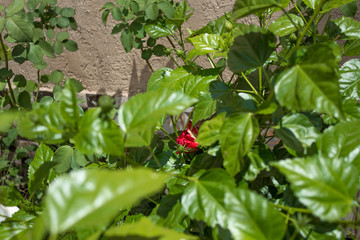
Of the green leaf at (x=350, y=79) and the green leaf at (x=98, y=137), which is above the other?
the green leaf at (x=98, y=137)

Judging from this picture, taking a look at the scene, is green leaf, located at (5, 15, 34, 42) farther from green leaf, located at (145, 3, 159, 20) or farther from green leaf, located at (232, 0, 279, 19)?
green leaf, located at (232, 0, 279, 19)

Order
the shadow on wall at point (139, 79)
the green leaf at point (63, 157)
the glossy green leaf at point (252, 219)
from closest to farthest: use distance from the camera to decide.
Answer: the glossy green leaf at point (252, 219)
the green leaf at point (63, 157)
the shadow on wall at point (139, 79)

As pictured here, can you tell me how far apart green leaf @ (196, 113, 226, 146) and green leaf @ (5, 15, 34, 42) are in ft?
2.39

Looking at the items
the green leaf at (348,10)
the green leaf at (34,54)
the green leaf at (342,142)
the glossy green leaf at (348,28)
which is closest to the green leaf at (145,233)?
the green leaf at (342,142)

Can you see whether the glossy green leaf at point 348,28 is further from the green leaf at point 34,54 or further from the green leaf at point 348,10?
the green leaf at point 34,54

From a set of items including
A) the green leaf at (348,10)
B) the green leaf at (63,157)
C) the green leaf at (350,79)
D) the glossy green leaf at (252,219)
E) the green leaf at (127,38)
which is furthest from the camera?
the green leaf at (127,38)

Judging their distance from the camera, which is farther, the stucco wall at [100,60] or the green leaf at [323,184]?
the stucco wall at [100,60]

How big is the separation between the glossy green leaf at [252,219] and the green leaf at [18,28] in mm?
891

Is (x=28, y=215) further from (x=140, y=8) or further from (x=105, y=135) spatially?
(x=140, y=8)

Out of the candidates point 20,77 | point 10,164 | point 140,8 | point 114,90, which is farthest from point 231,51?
point 10,164

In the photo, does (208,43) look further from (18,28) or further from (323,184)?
(18,28)

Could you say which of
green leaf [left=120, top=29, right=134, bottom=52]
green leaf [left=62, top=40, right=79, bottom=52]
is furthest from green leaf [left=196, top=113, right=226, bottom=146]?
green leaf [left=62, top=40, right=79, bottom=52]

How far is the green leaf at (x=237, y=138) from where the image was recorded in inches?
18.2

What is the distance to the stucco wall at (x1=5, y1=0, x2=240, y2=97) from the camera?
1500 millimetres
